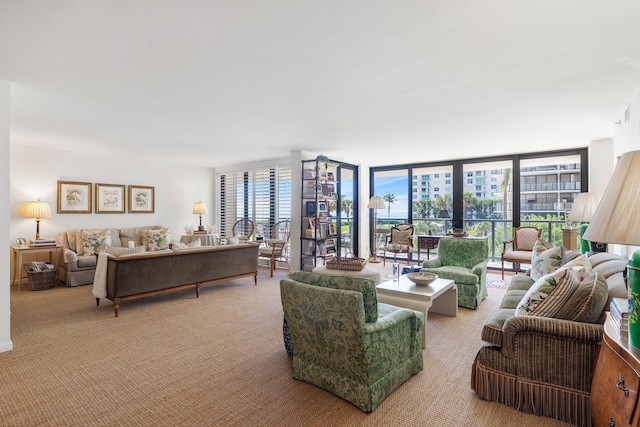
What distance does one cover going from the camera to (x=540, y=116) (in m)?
3.93

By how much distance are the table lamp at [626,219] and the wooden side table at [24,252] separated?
7.00 metres

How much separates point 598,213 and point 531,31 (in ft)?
4.53

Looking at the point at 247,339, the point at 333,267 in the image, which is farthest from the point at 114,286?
the point at 333,267

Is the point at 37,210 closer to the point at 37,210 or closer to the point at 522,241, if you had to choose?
the point at 37,210

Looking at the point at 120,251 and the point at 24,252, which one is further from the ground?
the point at 120,251

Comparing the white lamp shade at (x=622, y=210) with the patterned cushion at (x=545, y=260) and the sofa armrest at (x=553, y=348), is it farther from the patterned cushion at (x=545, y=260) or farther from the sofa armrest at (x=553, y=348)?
the patterned cushion at (x=545, y=260)

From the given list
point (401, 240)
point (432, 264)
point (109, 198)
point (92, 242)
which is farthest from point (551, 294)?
point (109, 198)

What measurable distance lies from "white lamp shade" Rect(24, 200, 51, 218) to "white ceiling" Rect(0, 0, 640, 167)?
59.6 inches

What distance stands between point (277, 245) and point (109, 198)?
11.7ft

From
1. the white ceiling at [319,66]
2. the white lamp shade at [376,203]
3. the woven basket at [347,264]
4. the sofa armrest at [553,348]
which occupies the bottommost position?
the sofa armrest at [553,348]

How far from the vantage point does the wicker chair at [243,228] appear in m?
7.65

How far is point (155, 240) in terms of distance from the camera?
642 cm

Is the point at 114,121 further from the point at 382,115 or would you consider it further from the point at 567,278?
the point at 567,278

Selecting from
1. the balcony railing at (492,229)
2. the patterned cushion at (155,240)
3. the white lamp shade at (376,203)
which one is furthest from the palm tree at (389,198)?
the patterned cushion at (155,240)
